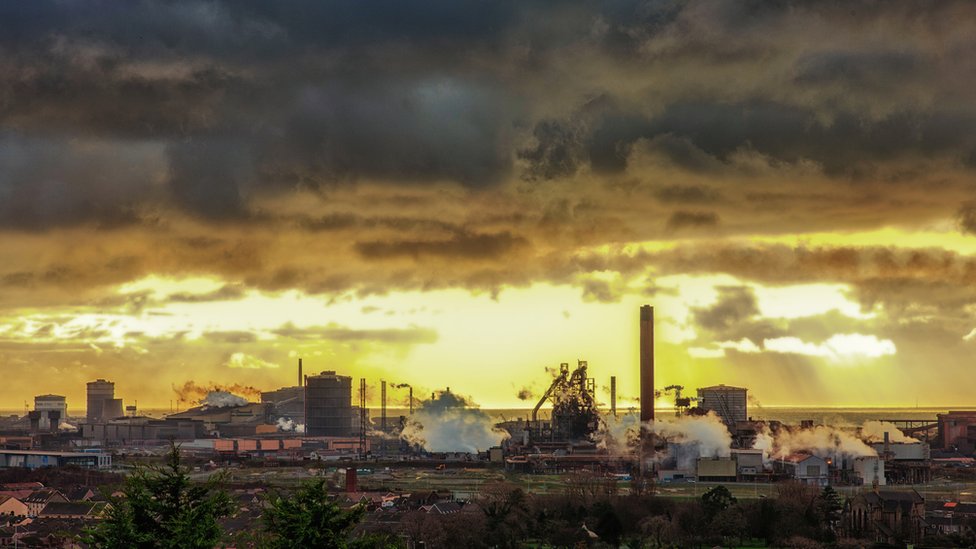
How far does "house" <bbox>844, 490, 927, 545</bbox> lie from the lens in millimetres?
87688

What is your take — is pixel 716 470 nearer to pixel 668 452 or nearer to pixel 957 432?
pixel 668 452

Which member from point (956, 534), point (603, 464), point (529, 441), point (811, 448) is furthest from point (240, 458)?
point (956, 534)

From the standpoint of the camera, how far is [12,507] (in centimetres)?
10694

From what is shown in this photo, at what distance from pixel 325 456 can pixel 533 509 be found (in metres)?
106

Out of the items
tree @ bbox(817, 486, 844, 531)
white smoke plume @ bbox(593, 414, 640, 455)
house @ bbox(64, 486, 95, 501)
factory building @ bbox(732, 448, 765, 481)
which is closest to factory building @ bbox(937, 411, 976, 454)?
white smoke plume @ bbox(593, 414, 640, 455)

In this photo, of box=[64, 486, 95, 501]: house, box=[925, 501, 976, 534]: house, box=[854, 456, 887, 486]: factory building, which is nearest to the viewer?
box=[925, 501, 976, 534]: house

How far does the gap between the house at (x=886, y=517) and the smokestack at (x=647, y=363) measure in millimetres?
62648

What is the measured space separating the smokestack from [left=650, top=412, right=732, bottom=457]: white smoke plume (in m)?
5.81

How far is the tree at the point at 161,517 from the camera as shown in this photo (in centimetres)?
3147

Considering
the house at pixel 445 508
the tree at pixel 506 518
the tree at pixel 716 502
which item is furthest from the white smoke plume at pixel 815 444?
the tree at pixel 506 518

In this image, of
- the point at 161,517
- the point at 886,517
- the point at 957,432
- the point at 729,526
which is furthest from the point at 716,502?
the point at 957,432

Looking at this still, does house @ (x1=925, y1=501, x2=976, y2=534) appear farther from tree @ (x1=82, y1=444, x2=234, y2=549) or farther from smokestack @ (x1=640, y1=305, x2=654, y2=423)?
tree @ (x1=82, y1=444, x2=234, y2=549)

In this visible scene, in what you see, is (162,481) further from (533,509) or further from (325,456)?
(325,456)

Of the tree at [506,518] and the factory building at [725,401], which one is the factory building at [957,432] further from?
the tree at [506,518]
